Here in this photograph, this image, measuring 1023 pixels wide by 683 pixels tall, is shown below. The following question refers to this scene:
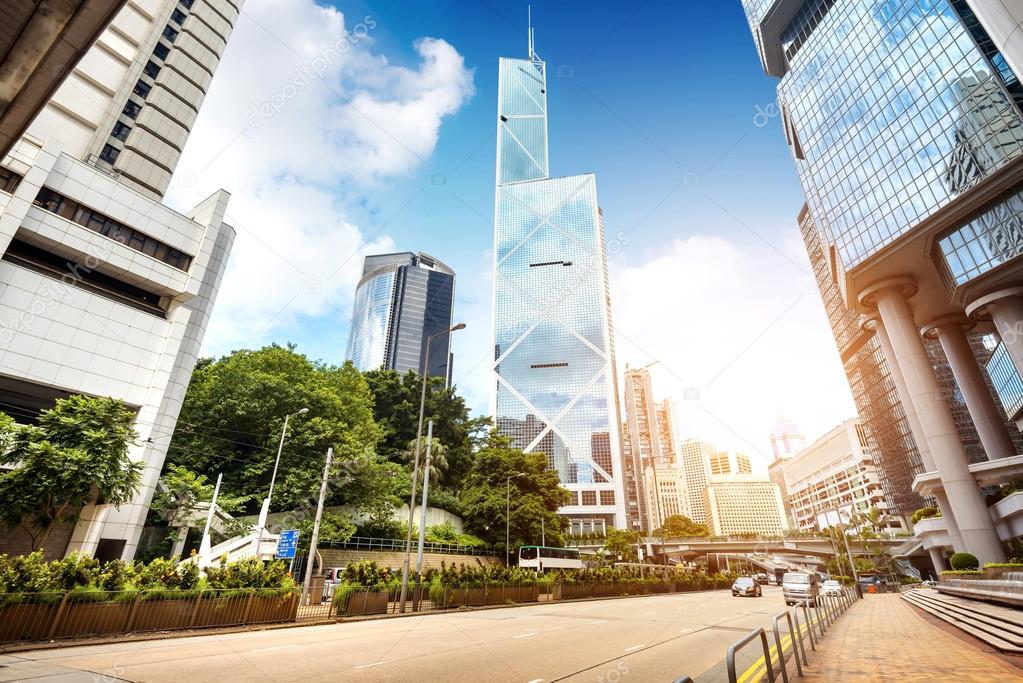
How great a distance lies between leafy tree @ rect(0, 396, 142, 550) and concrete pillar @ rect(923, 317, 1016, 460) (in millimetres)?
68859

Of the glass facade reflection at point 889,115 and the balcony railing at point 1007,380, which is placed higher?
the glass facade reflection at point 889,115

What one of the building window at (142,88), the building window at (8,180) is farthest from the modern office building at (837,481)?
the building window at (142,88)

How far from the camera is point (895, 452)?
93312 millimetres

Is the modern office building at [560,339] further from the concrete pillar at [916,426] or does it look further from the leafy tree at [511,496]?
the concrete pillar at [916,426]

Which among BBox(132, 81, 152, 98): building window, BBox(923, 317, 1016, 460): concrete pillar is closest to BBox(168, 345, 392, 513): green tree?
BBox(132, 81, 152, 98): building window

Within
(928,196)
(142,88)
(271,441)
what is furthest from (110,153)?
(928,196)

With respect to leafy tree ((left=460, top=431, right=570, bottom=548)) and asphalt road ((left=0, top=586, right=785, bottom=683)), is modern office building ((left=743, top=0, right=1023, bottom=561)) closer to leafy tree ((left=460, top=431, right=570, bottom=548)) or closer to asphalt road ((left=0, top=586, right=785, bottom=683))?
leafy tree ((left=460, top=431, right=570, bottom=548))

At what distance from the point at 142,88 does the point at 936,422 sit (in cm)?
8037

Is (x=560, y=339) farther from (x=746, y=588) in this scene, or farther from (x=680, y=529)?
(x=746, y=588)

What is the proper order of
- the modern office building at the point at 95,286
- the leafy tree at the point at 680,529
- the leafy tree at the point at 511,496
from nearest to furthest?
1. the modern office building at the point at 95,286
2. the leafy tree at the point at 511,496
3. the leafy tree at the point at 680,529

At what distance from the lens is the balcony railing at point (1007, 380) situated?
41.3 metres

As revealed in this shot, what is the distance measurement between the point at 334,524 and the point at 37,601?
2032 centimetres

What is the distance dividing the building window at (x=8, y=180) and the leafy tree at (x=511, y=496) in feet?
127

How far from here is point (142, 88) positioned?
44.7 m
